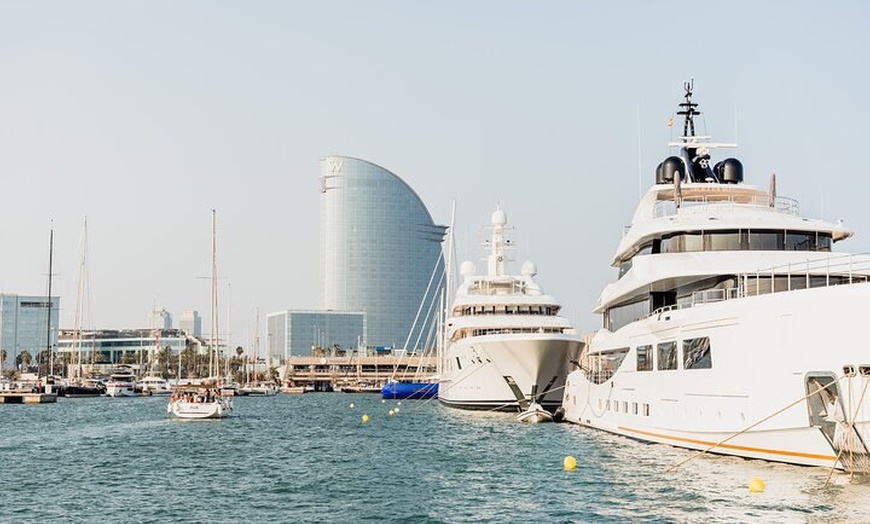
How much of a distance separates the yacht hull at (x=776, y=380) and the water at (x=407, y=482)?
772mm

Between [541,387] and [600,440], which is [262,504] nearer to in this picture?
[600,440]

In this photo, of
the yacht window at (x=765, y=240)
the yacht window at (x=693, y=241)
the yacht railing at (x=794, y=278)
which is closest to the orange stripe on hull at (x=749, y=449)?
the yacht railing at (x=794, y=278)

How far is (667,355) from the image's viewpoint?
33.8 meters

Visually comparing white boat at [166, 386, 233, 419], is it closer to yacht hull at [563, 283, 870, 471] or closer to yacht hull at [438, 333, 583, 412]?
yacht hull at [438, 333, 583, 412]

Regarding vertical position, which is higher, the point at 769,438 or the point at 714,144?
the point at 714,144

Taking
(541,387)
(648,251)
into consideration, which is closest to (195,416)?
(541,387)

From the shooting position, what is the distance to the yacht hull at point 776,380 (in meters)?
25.0

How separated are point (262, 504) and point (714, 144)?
28.9 m

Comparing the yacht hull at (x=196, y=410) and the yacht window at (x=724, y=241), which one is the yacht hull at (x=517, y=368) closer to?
the yacht hull at (x=196, y=410)

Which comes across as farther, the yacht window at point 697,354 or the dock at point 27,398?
the dock at point 27,398

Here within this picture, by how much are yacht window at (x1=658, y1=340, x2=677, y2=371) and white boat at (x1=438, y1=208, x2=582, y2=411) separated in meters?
22.8

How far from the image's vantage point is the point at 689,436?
3181 centimetres

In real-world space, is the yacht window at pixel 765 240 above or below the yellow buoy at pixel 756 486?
above

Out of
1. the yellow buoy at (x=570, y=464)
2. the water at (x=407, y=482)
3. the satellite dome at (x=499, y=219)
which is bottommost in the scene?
the water at (x=407, y=482)
